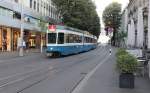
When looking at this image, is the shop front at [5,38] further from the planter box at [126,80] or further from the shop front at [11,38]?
the planter box at [126,80]

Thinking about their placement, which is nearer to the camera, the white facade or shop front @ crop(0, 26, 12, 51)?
the white facade

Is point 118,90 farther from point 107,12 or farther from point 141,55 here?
point 107,12

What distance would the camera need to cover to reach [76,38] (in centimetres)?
5197

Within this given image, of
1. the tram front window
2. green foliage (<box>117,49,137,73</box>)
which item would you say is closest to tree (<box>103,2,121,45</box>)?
the tram front window

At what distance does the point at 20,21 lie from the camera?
63.1m

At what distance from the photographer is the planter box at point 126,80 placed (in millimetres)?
15383

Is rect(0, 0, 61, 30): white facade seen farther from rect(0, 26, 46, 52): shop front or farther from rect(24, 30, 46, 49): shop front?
rect(24, 30, 46, 49): shop front

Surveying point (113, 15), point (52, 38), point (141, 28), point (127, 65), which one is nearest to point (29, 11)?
point (52, 38)

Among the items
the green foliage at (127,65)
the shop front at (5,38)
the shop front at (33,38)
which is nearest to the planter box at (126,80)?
the green foliage at (127,65)

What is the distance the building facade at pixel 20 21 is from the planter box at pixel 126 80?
3587 cm

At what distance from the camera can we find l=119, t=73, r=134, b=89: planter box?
606 inches

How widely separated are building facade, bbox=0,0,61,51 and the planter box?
35.9m

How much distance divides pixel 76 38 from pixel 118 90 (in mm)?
37327

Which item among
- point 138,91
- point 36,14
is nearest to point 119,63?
point 138,91
